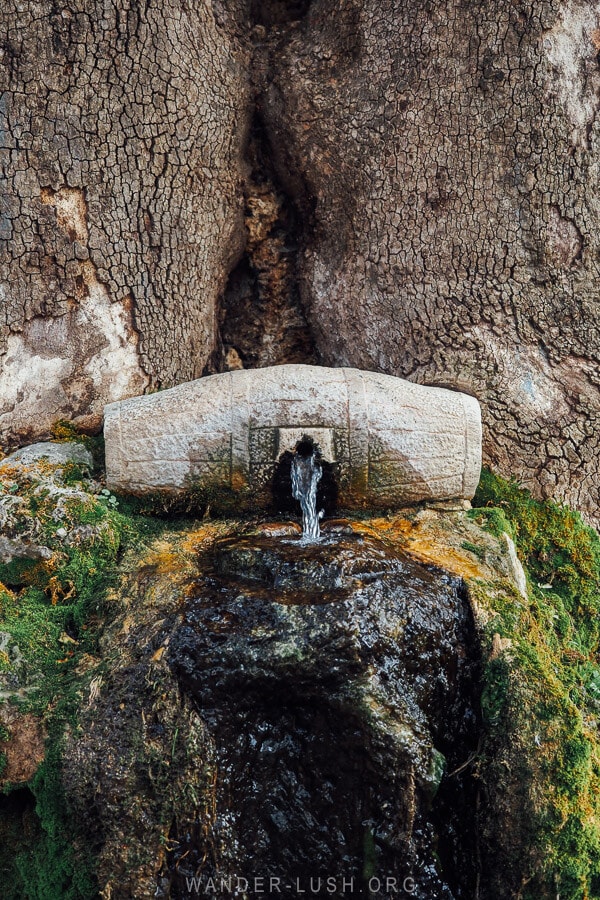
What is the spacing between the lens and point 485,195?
4.70 m

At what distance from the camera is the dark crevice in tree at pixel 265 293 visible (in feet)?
17.6

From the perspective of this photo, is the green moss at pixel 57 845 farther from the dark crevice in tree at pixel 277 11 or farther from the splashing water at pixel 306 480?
the dark crevice in tree at pixel 277 11

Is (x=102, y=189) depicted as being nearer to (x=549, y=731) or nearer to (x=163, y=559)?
(x=163, y=559)

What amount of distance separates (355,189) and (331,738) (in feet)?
10.6

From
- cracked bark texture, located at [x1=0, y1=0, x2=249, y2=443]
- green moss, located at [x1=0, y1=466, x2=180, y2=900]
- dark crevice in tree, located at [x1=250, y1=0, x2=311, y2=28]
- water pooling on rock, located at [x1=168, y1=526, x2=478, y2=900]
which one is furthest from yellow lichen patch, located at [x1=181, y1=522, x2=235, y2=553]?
dark crevice in tree, located at [x1=250, y1=0, x2=311, y2=28]

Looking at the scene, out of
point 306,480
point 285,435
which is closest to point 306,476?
point 306,480

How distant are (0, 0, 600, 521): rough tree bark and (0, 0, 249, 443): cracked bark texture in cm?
1

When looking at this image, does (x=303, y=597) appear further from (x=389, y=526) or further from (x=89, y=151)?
(x=89, y=151)

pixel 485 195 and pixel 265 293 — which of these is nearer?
pixel 485 195

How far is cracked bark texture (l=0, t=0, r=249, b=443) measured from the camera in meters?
4.43

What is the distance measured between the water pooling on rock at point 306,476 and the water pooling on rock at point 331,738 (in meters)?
0.76

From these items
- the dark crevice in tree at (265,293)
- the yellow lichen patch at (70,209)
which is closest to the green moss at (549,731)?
the dark crevice in tree at (265,293)

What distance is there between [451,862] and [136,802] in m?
1.13

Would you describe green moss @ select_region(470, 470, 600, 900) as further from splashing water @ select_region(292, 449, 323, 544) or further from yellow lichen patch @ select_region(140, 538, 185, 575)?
yellow lichen patch @ select_region(140, 538, 185, 575)
